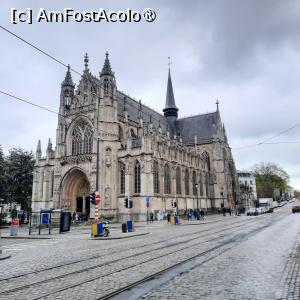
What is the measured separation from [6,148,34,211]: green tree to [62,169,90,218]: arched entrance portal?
6923mm

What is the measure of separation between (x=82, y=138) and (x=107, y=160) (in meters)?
6.14

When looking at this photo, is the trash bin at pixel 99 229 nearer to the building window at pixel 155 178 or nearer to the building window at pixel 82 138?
the building window at pixel 155 178

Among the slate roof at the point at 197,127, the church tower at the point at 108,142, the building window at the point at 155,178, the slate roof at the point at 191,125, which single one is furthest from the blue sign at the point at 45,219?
the slate roof at the point at 197,127

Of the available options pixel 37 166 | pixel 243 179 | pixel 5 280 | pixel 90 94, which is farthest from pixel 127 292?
pixel 243 179

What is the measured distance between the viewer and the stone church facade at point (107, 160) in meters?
38.1

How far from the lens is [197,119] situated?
67.8m

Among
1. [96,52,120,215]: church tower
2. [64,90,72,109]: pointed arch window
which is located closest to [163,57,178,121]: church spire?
[64,90,72,109]: pointed arch window

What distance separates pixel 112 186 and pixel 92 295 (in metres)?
32.8

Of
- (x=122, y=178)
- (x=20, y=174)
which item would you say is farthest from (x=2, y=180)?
(x=122, y=178)

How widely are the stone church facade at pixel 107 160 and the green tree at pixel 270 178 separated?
57.9m

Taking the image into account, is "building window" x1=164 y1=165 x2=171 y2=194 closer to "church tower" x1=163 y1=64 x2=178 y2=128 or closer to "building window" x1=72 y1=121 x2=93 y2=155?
"building window" x1=72 y1=121 x2=93 y2=155

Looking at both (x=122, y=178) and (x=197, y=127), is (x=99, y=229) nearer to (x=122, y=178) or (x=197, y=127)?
(x=122, y=178)

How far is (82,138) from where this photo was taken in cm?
4272

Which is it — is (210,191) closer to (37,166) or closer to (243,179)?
(37,166)
